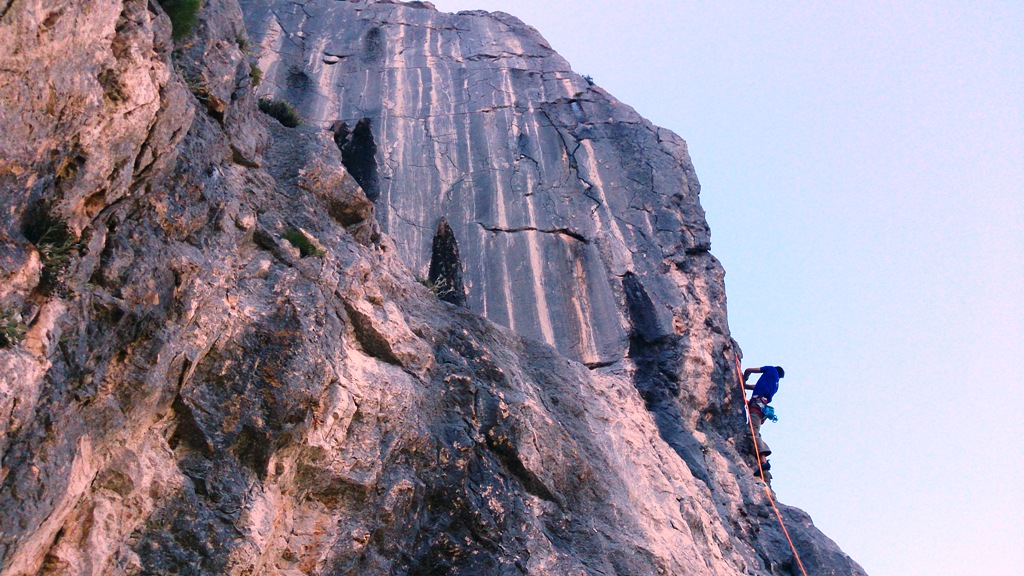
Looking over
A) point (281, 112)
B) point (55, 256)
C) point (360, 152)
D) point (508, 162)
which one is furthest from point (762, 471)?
point (55, 256)

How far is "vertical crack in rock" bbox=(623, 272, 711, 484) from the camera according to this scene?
1410 cm

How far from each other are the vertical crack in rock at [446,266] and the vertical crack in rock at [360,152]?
1.37 metres

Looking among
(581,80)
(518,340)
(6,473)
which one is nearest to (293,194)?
(518,340)

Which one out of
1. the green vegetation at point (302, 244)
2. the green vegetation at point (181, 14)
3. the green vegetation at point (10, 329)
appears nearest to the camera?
the green vegetation at point (10, 329)

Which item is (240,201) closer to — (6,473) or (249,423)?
(249,423)

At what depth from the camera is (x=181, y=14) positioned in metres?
10.0

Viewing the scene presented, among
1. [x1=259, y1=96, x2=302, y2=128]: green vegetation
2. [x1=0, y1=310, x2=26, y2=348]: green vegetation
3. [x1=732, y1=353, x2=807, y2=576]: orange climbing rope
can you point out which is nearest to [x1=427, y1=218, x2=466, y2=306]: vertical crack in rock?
[x1=259, y1=96, x2=302, y2=128]: green vegetation

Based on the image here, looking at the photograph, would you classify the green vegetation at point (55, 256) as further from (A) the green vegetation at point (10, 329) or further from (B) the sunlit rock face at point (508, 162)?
(B) the sunlit rock face at point (508, 162)

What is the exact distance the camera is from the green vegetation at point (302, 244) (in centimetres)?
1020

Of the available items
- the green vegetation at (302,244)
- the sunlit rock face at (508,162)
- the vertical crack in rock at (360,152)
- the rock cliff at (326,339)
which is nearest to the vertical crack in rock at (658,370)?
the rock cliff at (326,339)

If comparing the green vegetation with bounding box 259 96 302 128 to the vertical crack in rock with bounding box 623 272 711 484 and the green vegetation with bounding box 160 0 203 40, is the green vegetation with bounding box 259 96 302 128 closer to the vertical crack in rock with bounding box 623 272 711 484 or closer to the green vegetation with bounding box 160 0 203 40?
the green vegetation with bounding box 160 0 203 40

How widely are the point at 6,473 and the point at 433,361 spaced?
520cm

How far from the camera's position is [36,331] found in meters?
6.50

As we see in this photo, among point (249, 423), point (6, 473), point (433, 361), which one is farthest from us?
point (433, 361)
